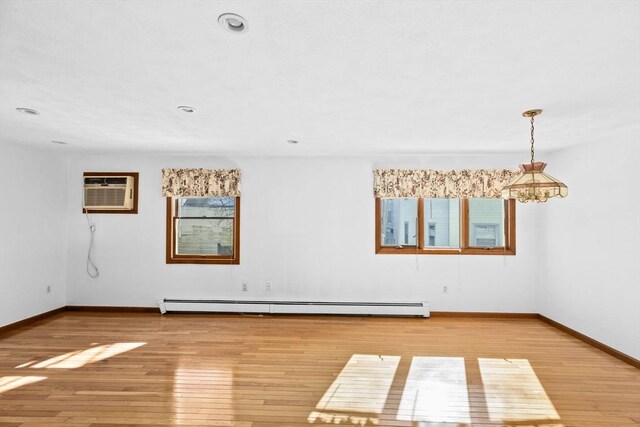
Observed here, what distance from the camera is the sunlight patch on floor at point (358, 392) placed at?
7.75ft

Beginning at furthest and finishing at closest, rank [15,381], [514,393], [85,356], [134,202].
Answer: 1. [134,202]
2. [85,356]
3. [15,381]
4. [514,393]

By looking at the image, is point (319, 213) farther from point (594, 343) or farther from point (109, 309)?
point (594, 343)

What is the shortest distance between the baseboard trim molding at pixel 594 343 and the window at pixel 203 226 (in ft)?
15.1

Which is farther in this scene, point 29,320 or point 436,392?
point 29,320

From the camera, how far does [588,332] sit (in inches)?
150

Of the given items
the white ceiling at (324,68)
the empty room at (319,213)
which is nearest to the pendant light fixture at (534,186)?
the empty room at (319,213)

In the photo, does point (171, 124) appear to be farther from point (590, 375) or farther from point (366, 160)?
point (590, 375)

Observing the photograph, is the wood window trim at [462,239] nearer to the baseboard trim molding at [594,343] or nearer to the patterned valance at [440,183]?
the patterned valance at [440,183]

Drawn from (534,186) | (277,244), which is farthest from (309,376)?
(534,186)

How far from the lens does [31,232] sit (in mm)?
4480

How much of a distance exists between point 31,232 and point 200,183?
232cm

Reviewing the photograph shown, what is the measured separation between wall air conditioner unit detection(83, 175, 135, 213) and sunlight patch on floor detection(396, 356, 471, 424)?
4508 millimetres

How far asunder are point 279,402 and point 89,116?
3.05m

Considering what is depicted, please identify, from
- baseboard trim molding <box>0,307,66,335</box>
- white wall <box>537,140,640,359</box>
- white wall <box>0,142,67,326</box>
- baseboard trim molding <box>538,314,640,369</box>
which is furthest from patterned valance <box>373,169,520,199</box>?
baseboard trim molding <box>0,307,66,335</box>
